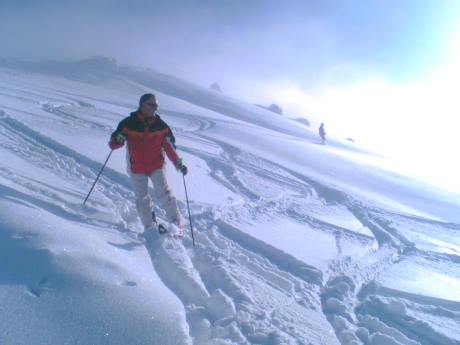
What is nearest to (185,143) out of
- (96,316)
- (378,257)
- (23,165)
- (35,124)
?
(35,124)

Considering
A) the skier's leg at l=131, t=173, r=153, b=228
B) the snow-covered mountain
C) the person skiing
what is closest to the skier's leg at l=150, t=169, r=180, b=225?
the person skiing

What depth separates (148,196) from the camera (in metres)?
5.39

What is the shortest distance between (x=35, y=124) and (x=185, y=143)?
4245 millimetres

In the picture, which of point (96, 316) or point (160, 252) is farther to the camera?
point (160, 252)

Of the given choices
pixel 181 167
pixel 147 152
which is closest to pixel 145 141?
pixel 147 152

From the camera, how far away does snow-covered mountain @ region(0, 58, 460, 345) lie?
325cm

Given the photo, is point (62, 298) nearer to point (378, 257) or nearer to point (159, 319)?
point (159, 319)

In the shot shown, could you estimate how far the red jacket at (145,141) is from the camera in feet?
16.9

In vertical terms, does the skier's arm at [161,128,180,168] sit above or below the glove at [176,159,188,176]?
above

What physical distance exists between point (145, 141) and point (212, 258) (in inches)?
68.5

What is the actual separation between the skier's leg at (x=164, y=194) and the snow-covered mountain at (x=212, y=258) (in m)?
0.43

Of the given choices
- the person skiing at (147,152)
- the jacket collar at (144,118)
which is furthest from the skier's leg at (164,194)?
the jacket collar at (144,118)

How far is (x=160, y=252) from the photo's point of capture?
4.74m

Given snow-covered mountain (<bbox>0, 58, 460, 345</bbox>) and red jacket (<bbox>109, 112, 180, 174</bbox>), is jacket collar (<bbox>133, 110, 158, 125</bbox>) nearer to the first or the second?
red jacket (<bbox>109, 112, 180, 174</bbox>)
